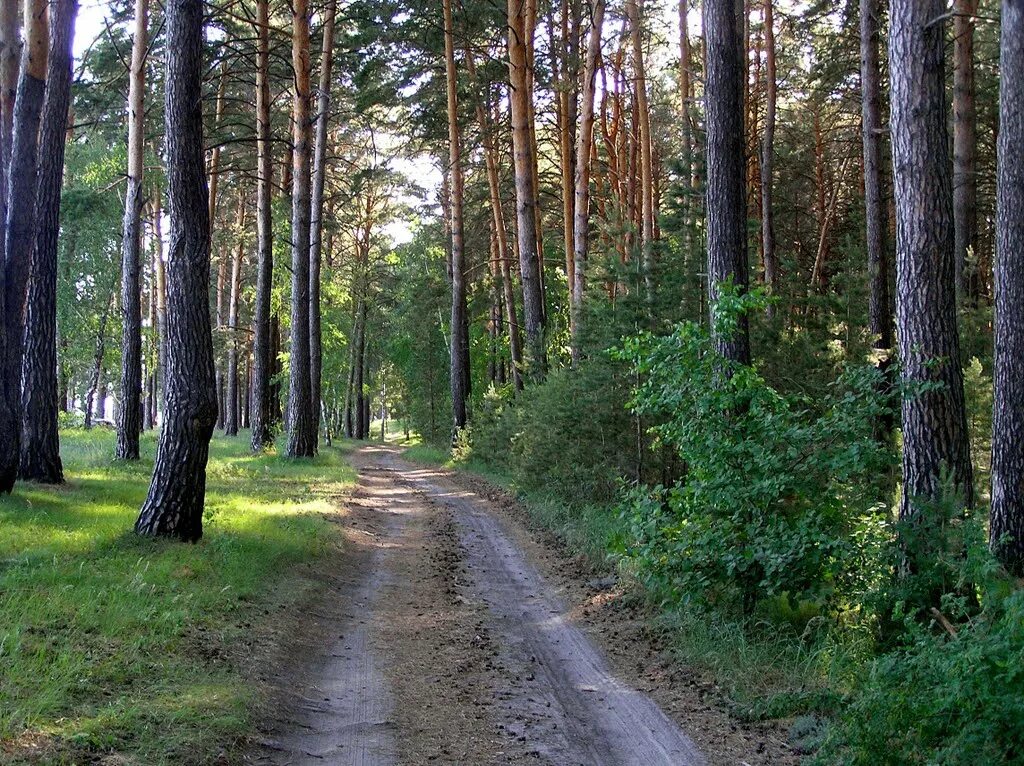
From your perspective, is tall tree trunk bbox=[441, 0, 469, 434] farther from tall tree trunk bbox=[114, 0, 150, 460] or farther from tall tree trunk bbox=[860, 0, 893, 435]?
tall tree trunk bbox=[860, 0, 893, 435]

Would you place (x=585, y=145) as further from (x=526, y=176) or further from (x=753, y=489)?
(x=753, y=489)

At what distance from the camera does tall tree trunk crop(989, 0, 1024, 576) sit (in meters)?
7.50

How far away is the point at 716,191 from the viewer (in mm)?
10016

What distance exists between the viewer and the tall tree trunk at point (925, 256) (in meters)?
7.51

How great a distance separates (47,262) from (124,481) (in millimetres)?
3575

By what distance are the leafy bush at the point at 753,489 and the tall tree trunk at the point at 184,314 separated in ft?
16.3

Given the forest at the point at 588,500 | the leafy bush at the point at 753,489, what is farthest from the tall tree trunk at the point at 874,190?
the leafy bush at the point at 753,489

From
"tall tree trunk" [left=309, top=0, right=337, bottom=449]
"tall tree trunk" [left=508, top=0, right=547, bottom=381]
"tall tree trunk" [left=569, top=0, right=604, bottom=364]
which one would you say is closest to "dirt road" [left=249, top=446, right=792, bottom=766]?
"tall tree trunk" [left=569, top=0, right=604, bottom=364]

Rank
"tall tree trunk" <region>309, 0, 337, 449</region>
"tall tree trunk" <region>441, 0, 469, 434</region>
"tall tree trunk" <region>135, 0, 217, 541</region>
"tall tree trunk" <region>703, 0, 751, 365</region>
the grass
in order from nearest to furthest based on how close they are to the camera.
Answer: the grass → "tall tree trunk" <region>135, 0, 217, 541</region> → "tall tree trunk" <region>703, 0, 751, 365</region> → "tall tree trunk" <region>309, 0, 337, 449</region> → "tall tree trunk" <region>441, 0, 469, 434</region>

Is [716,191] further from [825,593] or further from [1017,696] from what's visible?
[1017,696]

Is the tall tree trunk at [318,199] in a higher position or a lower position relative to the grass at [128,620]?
higher

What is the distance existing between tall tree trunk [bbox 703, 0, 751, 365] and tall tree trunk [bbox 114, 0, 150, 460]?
11.9 meters

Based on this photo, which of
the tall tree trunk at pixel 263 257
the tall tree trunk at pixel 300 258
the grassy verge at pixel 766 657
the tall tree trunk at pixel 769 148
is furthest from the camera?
the tall tree trunk at pixel 263 257

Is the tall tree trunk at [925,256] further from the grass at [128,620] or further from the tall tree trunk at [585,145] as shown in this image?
the tall tree trunk at [585,145]
